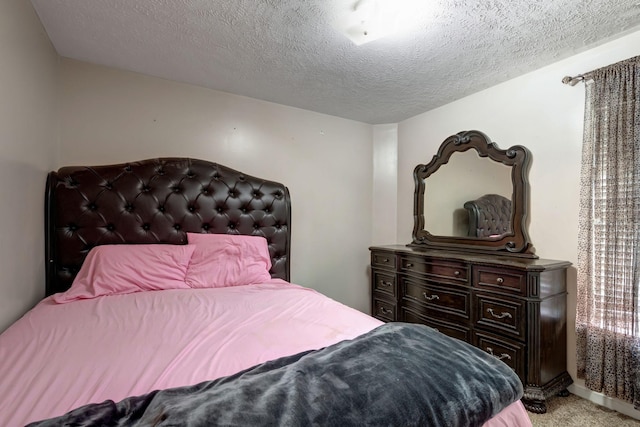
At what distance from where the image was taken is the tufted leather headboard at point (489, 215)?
7.55ft

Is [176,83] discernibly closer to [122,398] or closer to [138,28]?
[138,28]

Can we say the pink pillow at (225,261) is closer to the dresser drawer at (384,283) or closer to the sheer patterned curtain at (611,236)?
the dresser drawer at (384,283)

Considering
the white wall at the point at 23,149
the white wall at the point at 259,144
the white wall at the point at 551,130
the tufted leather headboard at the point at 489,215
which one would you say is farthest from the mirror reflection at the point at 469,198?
the white wall at the point at 23,149

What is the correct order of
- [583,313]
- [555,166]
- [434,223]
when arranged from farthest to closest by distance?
[434,223], [555,166], [583,313]

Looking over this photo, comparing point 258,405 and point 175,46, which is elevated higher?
point 175,46

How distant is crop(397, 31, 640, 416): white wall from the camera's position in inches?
76.7

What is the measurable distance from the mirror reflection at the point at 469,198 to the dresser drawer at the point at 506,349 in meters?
0.81

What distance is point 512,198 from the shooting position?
2.27 m

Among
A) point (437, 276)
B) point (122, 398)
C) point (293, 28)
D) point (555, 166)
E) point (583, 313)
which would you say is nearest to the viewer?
point (122, 398)

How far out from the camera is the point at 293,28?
5.52ft

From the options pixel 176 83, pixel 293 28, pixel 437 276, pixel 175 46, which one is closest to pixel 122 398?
pixel 293 28

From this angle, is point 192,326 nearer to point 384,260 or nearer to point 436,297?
point 436,297

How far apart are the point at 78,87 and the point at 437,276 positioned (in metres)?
3.06

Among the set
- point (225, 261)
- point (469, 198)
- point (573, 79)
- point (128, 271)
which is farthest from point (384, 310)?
point (573, 79)
